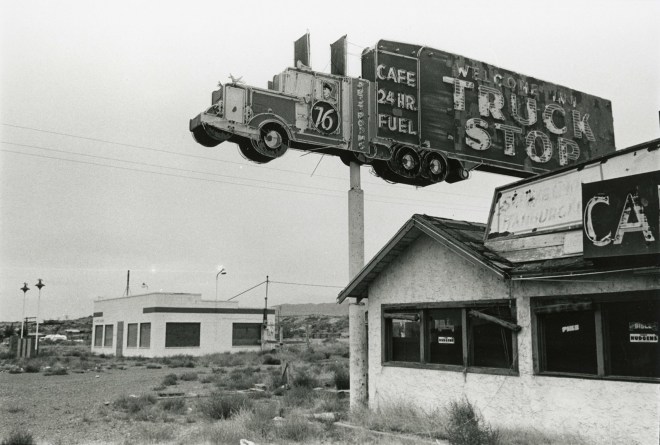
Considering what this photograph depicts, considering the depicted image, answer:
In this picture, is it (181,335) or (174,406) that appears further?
(181,335)

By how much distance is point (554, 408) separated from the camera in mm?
9969

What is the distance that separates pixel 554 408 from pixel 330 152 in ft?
29.9

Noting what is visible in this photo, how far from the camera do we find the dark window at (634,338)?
8.92m

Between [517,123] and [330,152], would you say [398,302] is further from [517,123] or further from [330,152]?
[517,123]

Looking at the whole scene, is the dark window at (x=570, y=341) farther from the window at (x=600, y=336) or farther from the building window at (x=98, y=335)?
the building window at (x=98, y=335)

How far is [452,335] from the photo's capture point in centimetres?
1237

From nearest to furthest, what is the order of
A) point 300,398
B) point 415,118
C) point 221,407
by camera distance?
point 221,407, point 300,398, point 415,118

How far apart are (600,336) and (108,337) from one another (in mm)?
50409

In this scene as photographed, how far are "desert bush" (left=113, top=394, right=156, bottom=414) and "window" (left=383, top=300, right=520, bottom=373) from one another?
24.6 feet

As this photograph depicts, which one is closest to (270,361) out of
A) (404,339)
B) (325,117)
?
(325,117)

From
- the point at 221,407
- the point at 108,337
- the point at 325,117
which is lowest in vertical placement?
the point at 221,407

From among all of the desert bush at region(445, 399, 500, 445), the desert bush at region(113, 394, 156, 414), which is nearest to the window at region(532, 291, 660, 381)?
the desert bush at region(445, 399, 500, 445)

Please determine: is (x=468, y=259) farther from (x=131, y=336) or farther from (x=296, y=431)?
(x=131, y=336)

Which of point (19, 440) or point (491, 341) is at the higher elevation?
point (491, 341)
